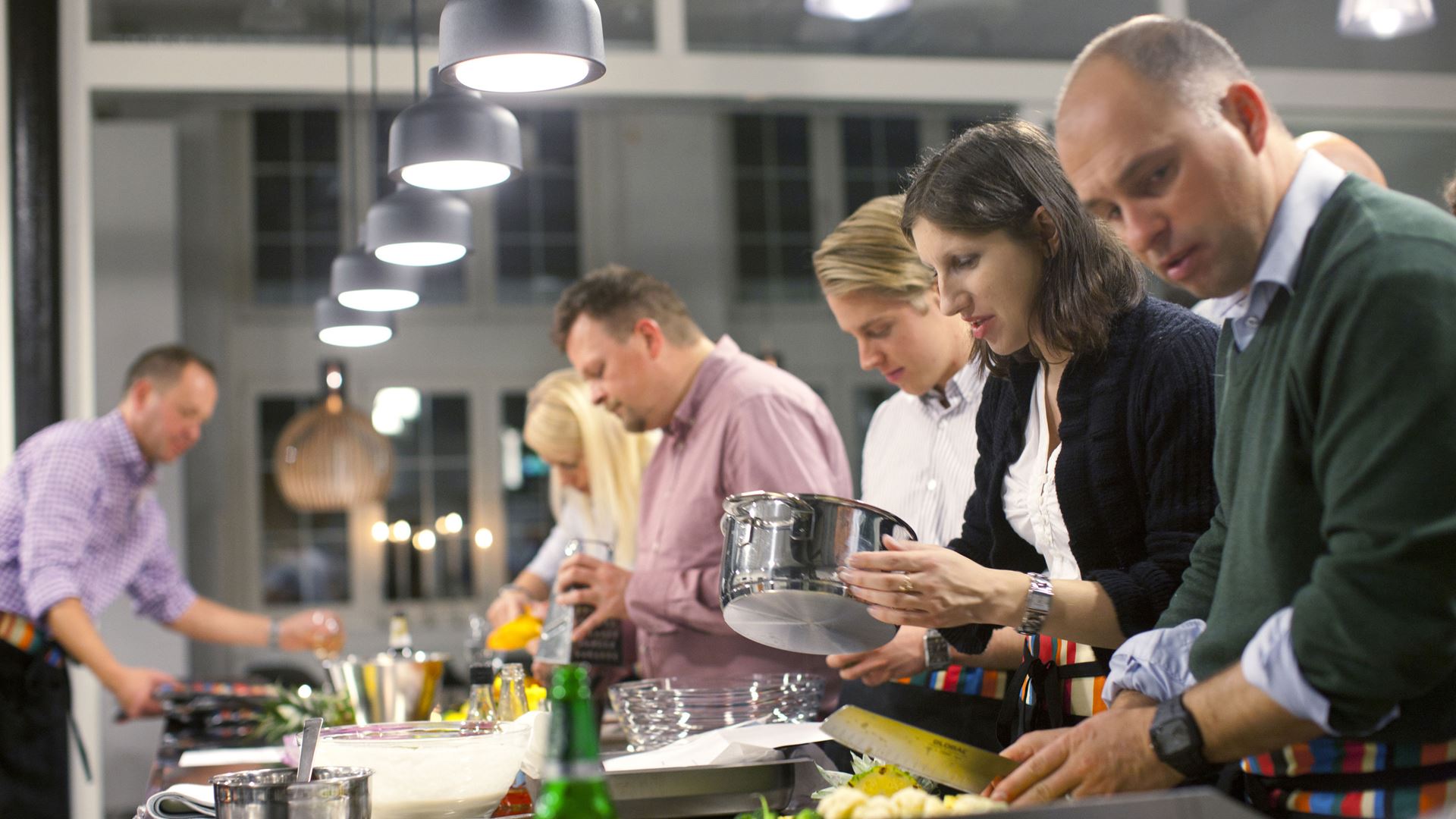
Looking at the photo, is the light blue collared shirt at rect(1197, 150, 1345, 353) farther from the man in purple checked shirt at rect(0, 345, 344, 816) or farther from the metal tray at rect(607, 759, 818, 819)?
the man in purple checked shirt at rect(0, 345, 344, 816)

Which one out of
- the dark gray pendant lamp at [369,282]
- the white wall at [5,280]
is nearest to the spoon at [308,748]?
the dark gray pendant lamp at [369,282]

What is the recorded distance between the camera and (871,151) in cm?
945

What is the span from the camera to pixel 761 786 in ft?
5.17

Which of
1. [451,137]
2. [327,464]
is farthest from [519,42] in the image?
[327,464]

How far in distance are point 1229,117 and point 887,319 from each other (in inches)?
48.8

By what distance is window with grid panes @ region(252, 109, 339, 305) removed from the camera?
345 inches

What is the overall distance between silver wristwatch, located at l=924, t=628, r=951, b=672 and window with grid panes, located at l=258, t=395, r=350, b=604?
7.16 metres

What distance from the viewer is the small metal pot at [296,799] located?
4.09ft

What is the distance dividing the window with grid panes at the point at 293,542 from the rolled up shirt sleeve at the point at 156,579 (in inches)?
161

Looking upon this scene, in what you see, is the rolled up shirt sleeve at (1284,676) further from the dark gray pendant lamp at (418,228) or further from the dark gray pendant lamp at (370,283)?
the dark gray pendant lamp at (370,283)

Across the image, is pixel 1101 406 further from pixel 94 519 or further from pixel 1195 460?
pixel 94 519

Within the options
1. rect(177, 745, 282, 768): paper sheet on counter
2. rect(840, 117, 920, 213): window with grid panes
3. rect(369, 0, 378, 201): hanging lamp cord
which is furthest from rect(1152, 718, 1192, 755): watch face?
rect(840, 117, 920, 213): window with grid panes

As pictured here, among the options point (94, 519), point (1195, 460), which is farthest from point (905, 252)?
point (94, 519)

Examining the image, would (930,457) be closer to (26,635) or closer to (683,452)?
(683,452)
